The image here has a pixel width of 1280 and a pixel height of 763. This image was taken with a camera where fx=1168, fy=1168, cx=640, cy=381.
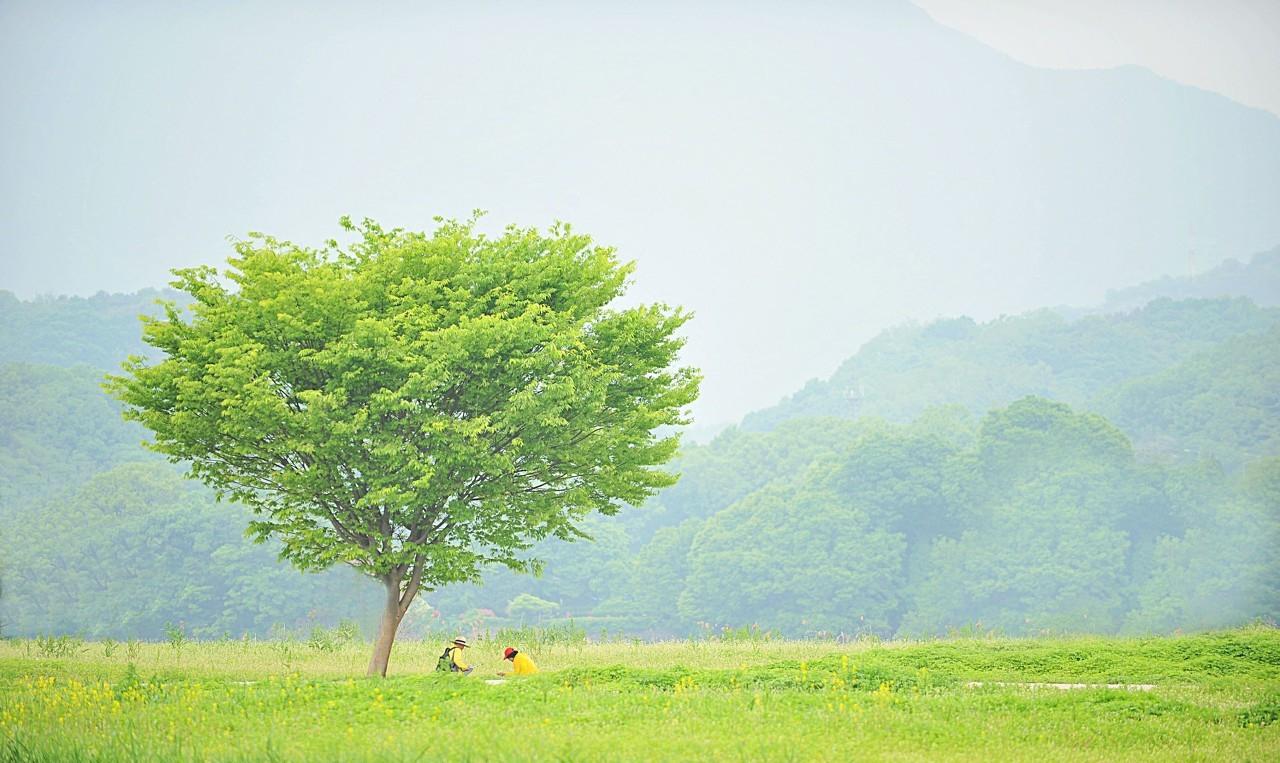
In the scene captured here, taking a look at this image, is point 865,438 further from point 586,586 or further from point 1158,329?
point 1158,329

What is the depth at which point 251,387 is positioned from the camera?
21.4 m

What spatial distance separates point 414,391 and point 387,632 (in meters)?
5.30

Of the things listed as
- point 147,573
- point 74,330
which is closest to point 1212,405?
point 147,573

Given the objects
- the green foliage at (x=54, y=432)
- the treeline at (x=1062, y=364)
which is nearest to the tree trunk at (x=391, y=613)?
the green foliage at (x=54, y=432)

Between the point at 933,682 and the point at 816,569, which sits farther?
the point at 816,569

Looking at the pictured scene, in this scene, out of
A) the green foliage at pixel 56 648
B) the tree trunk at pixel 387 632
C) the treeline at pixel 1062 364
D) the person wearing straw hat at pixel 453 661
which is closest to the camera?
the person wearing straw hat at pixel 453 661

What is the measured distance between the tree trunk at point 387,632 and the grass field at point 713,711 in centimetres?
79

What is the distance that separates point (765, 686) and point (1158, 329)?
15808cm

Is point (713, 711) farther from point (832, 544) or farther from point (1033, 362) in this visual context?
point (1033, 362)

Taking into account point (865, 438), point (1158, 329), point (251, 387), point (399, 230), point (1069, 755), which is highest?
point (1158, 329)

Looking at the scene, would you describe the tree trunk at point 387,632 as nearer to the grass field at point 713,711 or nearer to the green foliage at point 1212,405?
the grass field at point 713,711

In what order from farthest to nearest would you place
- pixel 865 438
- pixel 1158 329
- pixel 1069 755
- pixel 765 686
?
pixel 1158 329 < pixel 865 438 < pixel 765 686 < pixel 1069 755

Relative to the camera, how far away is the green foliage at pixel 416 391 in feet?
72.7

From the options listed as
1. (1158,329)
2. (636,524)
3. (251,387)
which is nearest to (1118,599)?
(636,524)
